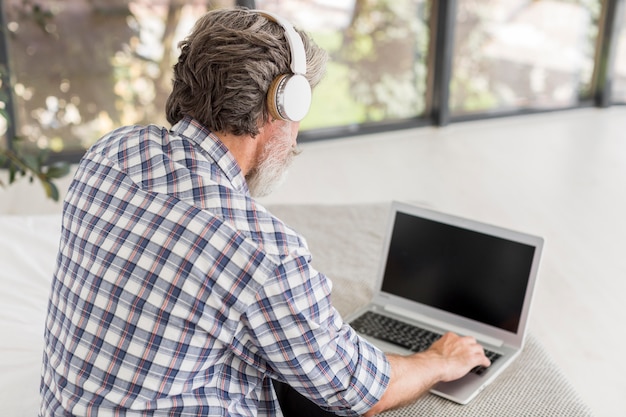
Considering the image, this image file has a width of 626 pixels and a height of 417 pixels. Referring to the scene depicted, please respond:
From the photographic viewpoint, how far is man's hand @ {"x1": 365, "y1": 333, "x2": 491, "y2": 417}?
135 centimetres

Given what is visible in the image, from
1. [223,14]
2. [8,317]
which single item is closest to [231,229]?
[223,14]

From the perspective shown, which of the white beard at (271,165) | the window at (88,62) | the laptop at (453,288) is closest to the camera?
the white beard at (271,165)

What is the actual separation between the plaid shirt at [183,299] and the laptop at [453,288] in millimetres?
534

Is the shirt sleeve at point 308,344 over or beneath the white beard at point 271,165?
beneath

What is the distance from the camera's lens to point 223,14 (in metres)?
1.30

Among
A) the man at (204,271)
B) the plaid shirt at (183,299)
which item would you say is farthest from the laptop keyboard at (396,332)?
the plaid shirt at (183,299)

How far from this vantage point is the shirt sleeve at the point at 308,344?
3.70 feet

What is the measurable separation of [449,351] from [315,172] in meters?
2.19

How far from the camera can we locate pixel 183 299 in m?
1.11

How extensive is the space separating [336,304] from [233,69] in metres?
0.97

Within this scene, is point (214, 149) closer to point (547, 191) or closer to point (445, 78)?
point (547, 191)

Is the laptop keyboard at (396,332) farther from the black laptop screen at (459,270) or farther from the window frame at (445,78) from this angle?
the window frame at (445,78)

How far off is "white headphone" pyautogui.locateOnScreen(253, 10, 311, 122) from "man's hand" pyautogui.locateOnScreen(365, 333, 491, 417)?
48 centimetres

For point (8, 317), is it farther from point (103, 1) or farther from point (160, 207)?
point (103, 1)
